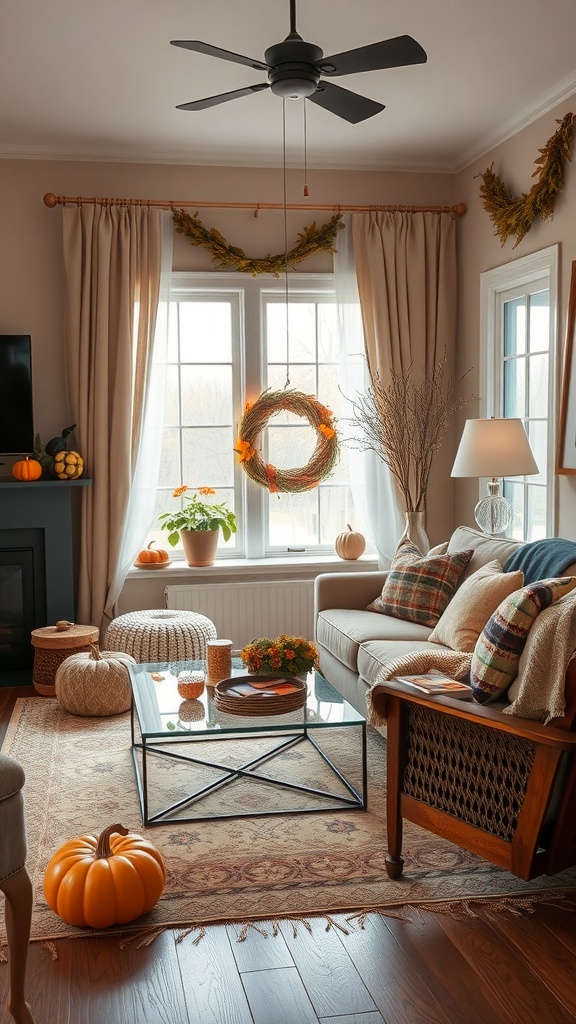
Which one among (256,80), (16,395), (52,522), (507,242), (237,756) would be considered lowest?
(237,756)

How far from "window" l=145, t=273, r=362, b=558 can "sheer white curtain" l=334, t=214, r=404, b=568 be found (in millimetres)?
109

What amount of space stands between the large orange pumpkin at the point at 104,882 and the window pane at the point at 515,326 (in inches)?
140

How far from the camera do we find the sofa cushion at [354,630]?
416 centimetres

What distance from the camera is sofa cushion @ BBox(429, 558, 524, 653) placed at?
374cm

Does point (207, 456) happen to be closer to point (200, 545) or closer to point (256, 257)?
point (200, 545)

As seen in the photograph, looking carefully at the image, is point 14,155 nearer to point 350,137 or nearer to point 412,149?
point 350,137

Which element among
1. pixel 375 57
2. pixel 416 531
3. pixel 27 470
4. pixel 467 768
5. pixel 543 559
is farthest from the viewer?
pixel 27 470

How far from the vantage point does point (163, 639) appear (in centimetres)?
478

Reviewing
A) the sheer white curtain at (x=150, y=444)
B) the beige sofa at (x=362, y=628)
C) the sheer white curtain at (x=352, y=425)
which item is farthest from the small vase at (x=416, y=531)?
the sheer white curtain at (x=150, y=444)

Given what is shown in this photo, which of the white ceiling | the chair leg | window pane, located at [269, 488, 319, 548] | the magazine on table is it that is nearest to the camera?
the chair leg

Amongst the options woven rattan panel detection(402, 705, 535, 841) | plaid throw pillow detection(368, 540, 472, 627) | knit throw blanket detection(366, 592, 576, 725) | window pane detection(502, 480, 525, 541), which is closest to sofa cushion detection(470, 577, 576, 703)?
knit throw blanket detection(366, 592, 576, 725)

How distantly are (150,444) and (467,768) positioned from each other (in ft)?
11.0

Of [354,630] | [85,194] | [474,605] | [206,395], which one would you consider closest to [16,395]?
[206,395]

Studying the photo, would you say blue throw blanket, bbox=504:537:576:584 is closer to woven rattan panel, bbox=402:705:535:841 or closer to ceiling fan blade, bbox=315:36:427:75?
woven rattan panel, bbox=402:705:535:841
